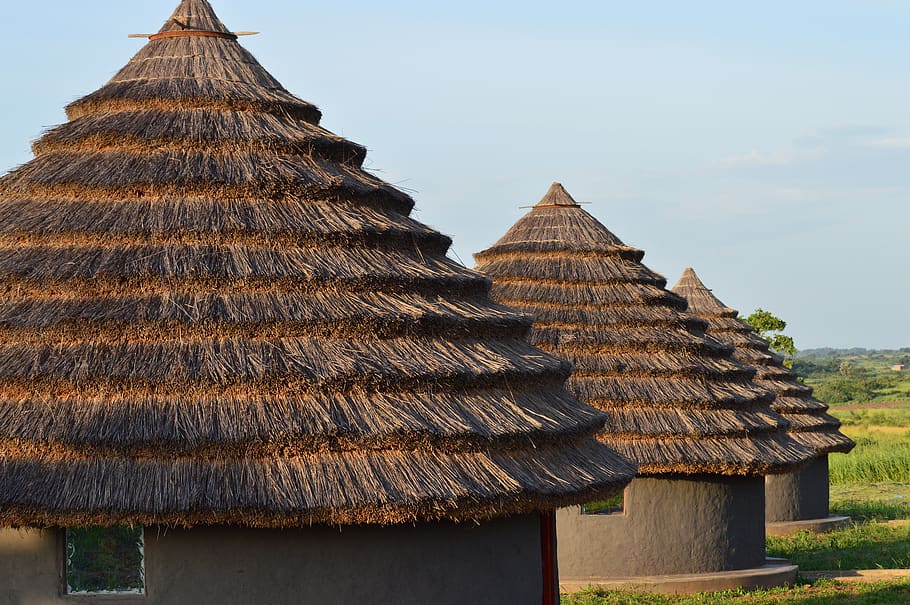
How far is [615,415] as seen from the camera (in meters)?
19.0

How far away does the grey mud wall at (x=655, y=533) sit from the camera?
18.8m

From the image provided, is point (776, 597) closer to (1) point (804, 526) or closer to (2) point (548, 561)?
(2) point (548, 561)

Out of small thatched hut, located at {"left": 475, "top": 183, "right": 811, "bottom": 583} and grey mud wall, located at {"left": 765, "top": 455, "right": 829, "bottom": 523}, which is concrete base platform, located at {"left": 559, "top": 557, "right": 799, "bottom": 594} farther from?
grey mud wall, located at {"left": 765, "top": 455, "right": 829, "bottom": 523}

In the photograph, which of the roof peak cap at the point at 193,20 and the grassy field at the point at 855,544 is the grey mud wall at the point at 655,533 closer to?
the grassy field at the point at 855,544

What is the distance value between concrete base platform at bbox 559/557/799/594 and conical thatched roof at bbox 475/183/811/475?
1.54 meters

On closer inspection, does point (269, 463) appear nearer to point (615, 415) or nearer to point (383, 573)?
point (383, 573)

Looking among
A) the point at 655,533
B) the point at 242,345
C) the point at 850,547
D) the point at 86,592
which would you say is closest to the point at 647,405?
the point at 655,533

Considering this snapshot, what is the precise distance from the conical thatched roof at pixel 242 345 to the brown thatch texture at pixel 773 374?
1820 centimetres

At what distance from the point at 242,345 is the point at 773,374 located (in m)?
22.3

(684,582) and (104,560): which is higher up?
(104,560)

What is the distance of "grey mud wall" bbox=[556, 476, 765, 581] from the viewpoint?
1878 cm

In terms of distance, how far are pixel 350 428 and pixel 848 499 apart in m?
30.7

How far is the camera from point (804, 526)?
28203 mm

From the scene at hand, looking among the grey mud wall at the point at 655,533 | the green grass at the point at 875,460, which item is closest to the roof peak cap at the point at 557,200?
the grey mud wall at the point at 655,533
